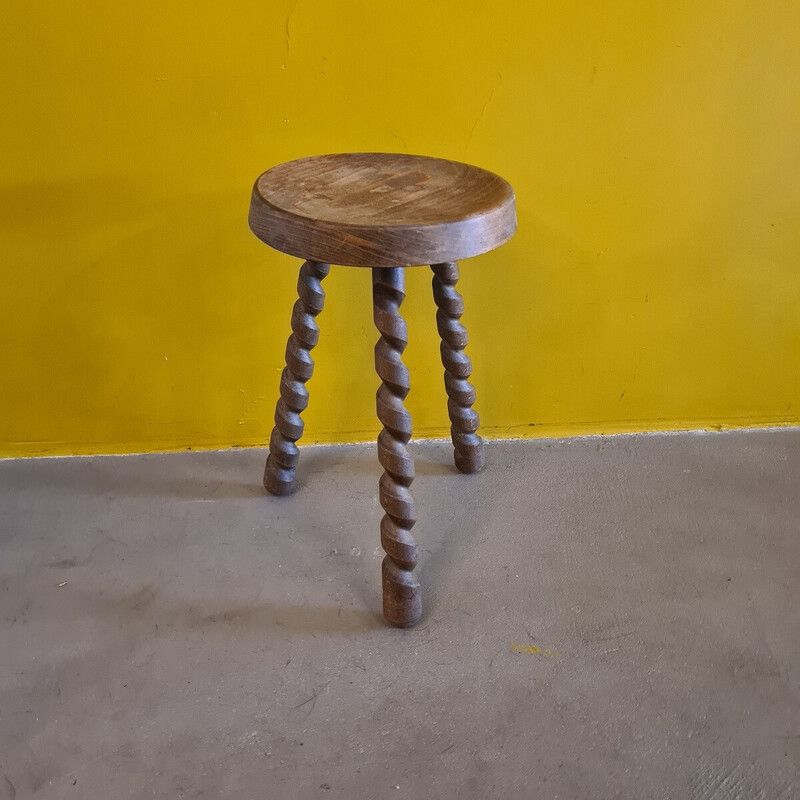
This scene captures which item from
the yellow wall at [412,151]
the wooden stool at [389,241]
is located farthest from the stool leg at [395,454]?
the yellow wall at [412,151]

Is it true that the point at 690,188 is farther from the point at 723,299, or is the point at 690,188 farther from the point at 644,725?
the point at 644,725

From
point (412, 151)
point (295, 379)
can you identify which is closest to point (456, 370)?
point (295, 379)

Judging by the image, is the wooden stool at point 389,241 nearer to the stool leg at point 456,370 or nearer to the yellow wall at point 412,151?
the stool leg at point 456,370

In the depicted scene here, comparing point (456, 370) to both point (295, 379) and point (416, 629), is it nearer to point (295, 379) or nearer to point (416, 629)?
point (295, 379)

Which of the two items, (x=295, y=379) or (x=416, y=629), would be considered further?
(x=295, y=379)

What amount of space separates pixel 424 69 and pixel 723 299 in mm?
753

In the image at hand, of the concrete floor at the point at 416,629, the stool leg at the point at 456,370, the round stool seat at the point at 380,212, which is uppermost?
the round stool seat at the point at 380,212

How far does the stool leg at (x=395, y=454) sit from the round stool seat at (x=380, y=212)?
0.27ft

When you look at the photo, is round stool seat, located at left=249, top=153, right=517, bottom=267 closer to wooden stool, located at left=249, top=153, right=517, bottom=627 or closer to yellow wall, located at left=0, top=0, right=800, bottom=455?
wooden stool, located at left=249, top=153, right=517, bottom=627

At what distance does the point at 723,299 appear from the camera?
1.86 meters

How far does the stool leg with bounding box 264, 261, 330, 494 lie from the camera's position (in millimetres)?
1532

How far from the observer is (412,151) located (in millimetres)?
1662

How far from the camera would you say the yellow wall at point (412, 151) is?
158 cm

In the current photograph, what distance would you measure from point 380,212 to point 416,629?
2.04 ft
